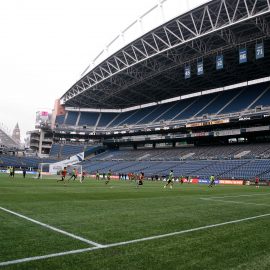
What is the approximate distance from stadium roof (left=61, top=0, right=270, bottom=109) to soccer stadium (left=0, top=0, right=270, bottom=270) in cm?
24

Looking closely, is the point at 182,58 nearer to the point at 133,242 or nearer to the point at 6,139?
the point at 133,242

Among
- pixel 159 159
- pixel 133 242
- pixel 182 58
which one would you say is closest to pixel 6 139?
pixel 159 159

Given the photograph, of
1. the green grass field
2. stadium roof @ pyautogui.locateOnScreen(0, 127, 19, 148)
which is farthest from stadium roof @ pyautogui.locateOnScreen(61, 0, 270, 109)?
the green grass field

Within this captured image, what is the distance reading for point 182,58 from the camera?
169ft

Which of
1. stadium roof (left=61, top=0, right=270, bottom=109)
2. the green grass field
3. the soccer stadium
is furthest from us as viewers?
stadium roof (left=61, top=0, right=270, bottom=109)

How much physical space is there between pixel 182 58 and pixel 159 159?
22666mm

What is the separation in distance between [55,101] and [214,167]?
56872 millimetres

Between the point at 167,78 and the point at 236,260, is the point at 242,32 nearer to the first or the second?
the point at 167,78

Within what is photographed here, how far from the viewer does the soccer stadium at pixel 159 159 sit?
6.06 meters

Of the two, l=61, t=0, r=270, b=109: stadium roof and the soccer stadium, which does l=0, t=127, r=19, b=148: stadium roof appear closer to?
the soccer stadium

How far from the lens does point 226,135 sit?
59094 millimetres

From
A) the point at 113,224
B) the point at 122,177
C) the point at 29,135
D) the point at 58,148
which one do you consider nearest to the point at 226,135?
the point at 122,177

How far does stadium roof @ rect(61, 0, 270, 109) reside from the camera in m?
39.2

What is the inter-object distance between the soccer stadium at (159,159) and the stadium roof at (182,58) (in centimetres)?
24
